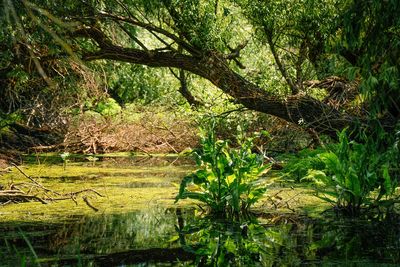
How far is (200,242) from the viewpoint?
14.7ft

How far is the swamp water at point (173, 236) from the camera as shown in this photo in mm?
3932

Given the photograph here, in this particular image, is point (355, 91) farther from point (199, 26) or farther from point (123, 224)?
point (123, 224)

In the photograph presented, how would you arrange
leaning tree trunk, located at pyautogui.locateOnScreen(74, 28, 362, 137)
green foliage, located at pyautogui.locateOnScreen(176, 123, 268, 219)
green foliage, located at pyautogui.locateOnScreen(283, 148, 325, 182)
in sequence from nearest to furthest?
1. green foliage, located at pyautogui.locateOnScreen(176, 123, 268, 219)
2. green foliage, located at pyautogui.locateOnScreen(283, 148, 325, 182)
3. leaning tree trunk, located at pyautogui.locateOnScreen(74, 28, 362, 137)

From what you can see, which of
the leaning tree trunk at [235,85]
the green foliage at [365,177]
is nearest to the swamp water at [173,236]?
the green foliage at [365,177]

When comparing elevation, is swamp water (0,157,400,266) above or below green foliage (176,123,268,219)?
below

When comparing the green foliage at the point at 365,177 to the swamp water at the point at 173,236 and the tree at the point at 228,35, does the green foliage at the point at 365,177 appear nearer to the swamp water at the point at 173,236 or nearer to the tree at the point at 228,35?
the swamp water at the point at 173,236

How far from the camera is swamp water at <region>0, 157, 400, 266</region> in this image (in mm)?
3932

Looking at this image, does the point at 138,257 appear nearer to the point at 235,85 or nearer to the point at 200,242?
the point at 200,242

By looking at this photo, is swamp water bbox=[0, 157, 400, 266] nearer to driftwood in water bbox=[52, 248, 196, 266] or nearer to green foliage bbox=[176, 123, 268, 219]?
driftwood in water bbox=[52, 248, 196, 266]

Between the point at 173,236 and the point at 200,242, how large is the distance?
0.31 m

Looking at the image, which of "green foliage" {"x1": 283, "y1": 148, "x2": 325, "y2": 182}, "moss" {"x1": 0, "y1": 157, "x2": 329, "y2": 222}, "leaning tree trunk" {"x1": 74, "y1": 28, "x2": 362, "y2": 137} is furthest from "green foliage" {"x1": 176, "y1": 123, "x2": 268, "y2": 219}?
"leaning tree trunk" {"x1": 74, "y1": 28, "x2": 362, "y2": 137}

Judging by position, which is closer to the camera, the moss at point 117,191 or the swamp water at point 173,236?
the swamp water at point 173,236

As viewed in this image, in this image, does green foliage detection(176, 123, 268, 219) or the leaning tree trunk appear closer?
green foliage detection(176, 123, 268, 219)

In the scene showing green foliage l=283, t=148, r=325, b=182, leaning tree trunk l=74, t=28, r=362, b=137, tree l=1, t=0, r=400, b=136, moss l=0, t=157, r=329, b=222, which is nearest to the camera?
moss l=0, t=157, r=329, b=222
